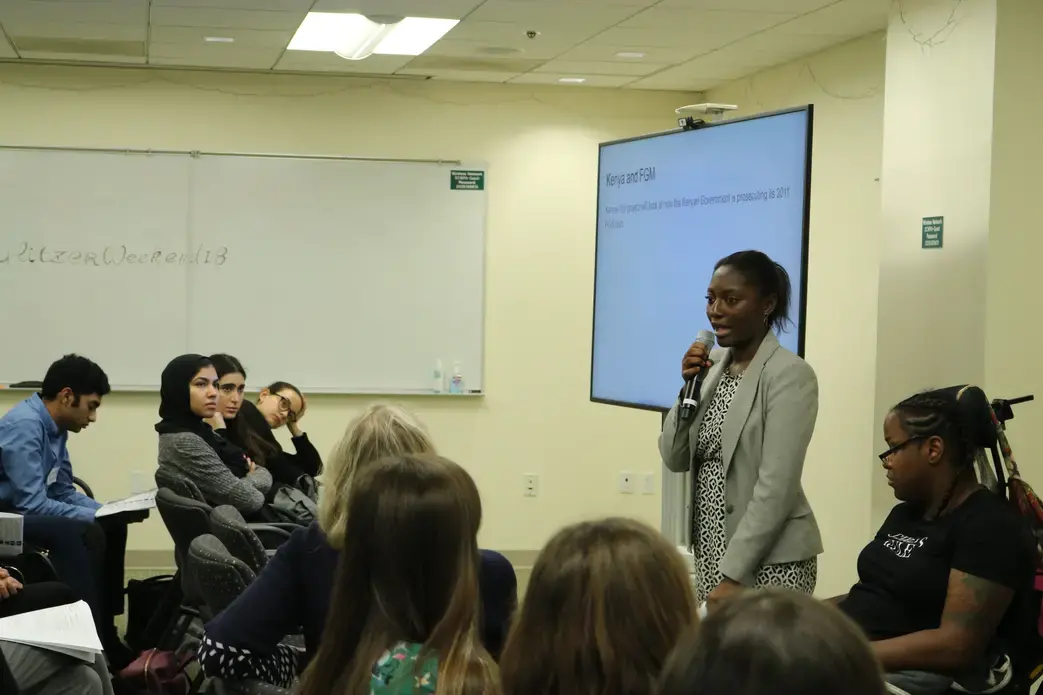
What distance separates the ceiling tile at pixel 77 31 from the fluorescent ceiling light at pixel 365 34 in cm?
74

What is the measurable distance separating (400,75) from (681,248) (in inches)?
104

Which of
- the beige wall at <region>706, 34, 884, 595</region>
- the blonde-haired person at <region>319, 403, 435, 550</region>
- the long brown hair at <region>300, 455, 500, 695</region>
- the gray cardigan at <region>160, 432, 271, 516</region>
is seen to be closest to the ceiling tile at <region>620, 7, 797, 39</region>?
the beige wall at <region>706, 34, 884, 595</region>

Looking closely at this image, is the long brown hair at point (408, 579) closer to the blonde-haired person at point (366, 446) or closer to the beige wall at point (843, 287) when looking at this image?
the blonde-haired person at point (366, 446)

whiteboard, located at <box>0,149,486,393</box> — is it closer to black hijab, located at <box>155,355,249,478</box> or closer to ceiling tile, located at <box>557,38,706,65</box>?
ceiling tile, located at <box>557,38,706,65</box>

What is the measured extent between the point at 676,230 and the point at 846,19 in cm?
121

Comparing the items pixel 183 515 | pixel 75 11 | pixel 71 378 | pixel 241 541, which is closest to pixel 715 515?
pixel 241 541

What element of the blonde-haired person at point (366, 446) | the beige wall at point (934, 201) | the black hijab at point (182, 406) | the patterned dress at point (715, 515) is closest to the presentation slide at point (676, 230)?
the beige wall at point (934, 201)

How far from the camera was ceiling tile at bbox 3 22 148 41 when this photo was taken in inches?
215

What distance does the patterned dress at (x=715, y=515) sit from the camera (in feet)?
9.53

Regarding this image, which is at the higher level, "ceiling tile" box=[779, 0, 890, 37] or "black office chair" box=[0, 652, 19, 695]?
"ceiling tile" box=[779, 0, 890, 37]

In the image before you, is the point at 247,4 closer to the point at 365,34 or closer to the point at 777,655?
the point at 365,34

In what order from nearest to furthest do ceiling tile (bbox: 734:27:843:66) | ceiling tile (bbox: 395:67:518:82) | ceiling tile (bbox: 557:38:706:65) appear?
ceiling tile (bbox: 734:27:843:66) → ceiling tile (bbox: 557:38:706:65) → ceiling tile (bbox: 395:67:518:82)

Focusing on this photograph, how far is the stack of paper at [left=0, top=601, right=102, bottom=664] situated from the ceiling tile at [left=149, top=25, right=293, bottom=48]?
3.26 meters

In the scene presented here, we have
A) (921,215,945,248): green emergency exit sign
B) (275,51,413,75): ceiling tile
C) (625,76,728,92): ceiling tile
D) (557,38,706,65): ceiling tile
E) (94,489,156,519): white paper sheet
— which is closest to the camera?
(921,215,945,248): green emergency exit sign
